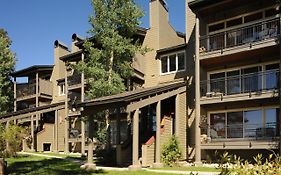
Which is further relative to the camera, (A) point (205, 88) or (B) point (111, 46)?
(B) point (111, 46)

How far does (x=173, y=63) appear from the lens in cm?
2680

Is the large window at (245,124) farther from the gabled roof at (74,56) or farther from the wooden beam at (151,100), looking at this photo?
the gabled roof at (74,56)

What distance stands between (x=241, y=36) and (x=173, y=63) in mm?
6098

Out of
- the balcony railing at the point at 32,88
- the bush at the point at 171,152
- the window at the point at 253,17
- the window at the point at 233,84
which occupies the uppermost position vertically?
the window at the point at 253,17

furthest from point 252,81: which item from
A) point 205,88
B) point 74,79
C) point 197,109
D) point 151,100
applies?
point 74,79

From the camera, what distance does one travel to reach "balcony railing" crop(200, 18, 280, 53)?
20406mm

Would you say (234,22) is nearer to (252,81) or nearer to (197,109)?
(252,81)

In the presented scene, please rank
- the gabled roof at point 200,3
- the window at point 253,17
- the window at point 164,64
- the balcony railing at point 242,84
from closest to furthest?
the balcony railing at point 242,84 < the gabled roof at point 200,3 < the window at point 253,17 < the window at point 164,64

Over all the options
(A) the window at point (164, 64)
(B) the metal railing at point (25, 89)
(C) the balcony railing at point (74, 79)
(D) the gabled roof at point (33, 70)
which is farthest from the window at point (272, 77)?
(B) the metal railing at point (25, 89)

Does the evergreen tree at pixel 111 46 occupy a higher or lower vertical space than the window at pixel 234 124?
higher

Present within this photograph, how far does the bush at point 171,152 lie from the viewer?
846 inches

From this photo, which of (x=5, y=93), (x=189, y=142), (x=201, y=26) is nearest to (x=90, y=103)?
(x=189, y=142)

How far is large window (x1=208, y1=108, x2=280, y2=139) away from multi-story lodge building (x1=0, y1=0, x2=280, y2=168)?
0.18 feet

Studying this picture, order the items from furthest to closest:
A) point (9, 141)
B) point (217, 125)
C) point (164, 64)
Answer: point (164, 64) → point (9, 141) → point (217, 125)
